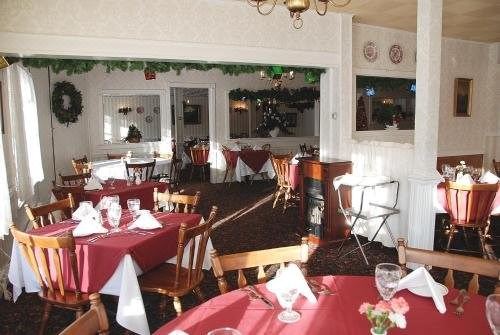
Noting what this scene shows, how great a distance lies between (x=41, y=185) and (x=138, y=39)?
11.0 feet

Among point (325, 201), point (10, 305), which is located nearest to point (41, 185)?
point (10, 305)

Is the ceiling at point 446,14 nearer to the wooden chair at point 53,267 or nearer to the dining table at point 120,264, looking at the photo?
the dining table at point 120,264

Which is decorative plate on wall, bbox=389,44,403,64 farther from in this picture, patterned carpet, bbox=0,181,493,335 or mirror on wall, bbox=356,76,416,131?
patterned carpet, bbox=0,181,493,335

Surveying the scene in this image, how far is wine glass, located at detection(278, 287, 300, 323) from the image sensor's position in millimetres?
1611

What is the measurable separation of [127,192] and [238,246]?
4.96ft

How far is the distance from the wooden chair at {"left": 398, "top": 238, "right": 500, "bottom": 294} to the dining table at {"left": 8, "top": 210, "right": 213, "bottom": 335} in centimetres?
167

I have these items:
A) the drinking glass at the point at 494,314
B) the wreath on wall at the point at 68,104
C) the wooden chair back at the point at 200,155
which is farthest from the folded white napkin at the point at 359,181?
the wooden chair back at the point at 200,155

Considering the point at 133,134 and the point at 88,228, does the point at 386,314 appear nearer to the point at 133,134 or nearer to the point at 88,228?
the point at 88,228

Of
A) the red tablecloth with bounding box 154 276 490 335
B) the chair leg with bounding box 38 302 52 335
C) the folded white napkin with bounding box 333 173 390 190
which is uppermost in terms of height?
the folded white napkin with bounding box 333 173 390 190

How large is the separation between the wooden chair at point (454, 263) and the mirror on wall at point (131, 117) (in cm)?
939

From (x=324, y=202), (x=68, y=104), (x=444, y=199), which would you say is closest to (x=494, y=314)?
(x=444, y=199)

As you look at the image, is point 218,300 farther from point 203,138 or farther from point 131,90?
point 203,138

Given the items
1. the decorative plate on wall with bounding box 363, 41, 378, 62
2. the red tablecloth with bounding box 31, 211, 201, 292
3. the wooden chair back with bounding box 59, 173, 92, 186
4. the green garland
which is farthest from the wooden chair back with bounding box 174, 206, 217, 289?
the decorative plate on wall with bounding box 363, 41, 378, 62

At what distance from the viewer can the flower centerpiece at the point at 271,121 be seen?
40.7 feet
